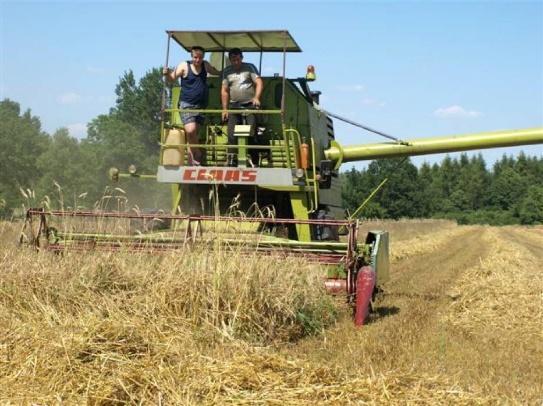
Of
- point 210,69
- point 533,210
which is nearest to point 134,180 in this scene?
point 210,69

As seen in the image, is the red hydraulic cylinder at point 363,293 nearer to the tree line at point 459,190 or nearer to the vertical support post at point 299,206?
the vertical support post at point 299,206

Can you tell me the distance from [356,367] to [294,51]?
192 inches

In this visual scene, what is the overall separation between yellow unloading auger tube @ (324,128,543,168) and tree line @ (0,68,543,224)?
1.12 meters

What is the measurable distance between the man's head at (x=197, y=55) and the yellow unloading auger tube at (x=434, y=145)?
246 centimetres

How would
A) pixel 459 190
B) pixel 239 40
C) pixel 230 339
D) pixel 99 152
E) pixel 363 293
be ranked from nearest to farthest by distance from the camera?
pixel 230 339 < pixel 363 293 < pixel 239 40 < pixel 99 152 < pixel 459 190

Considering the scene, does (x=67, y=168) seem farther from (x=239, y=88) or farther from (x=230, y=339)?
(x=230, y=339)

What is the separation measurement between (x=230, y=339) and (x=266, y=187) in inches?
126

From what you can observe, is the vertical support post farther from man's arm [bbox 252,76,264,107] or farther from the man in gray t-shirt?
man's arm [bbox 252,76,264,107]

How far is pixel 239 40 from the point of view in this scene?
8047 millimetres

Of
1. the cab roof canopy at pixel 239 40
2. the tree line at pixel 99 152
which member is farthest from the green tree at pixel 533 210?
the cab roof canopy at pixel 239 40

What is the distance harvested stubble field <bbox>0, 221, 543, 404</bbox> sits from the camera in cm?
343

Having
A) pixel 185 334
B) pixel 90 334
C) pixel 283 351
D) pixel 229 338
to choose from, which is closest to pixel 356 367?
pixel 283 351

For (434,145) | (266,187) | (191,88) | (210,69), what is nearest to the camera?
(266,187)

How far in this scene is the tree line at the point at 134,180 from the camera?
39.5 metres
